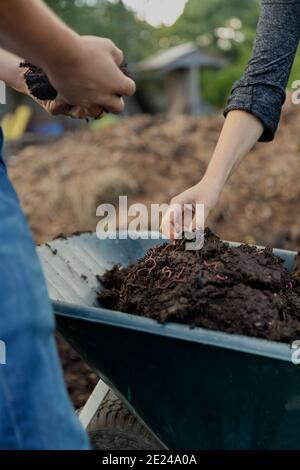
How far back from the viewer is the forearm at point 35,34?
39.1 inches

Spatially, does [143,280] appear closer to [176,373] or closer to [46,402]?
[176,373]

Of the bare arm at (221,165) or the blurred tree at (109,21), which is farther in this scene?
the blurred tree at (109,21)

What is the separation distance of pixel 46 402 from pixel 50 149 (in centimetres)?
602

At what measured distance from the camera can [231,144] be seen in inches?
65.6

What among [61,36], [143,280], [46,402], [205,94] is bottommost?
[46,402]

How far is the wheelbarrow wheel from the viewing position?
1.65 m

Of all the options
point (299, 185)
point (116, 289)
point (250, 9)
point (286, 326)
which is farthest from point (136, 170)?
point (250, 9)

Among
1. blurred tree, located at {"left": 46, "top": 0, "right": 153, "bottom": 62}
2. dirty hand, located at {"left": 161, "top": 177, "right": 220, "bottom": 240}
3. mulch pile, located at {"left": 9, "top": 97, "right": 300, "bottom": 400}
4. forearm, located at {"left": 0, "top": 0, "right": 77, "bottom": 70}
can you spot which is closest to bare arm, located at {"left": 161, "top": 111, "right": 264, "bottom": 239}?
dirty hand, located at {"left": 161, "top": 177, "right": 220, "bottom": 240}

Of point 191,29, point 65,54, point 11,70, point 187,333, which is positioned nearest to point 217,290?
point 187,333

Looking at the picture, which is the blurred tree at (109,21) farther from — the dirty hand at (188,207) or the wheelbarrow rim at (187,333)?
the wheelbarrow rim at (187,333)

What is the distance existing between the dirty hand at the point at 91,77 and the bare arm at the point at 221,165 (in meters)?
0.48

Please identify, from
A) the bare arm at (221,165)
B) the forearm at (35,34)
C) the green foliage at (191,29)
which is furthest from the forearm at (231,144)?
the green foliage at (191,29)

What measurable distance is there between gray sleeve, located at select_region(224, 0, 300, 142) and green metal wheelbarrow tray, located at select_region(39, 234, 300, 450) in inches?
27.6

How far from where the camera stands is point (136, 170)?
222 inches
